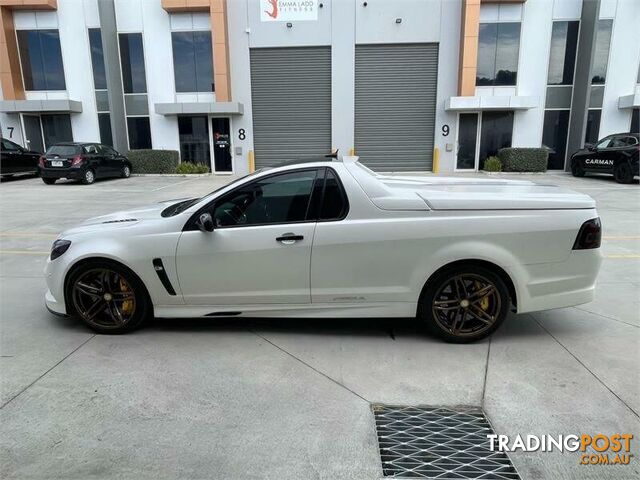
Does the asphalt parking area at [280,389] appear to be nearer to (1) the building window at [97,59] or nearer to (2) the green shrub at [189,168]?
(2) the green shrub at [189,168]

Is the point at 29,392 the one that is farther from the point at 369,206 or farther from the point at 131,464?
the point at 369,206

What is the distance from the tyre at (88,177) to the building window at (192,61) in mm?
6125

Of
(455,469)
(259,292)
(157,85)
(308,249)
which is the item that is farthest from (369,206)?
(157,85)

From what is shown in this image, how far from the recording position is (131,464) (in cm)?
259

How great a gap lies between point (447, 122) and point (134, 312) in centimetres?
1908

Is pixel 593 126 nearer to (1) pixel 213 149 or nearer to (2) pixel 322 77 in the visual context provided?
(2) pixel 322 77

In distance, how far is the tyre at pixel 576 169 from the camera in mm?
18219

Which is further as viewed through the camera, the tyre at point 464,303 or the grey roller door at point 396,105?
the grey roller door at point 396,105

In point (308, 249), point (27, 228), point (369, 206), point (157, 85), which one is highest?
point (157, 85)

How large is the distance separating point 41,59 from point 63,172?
8692 mm

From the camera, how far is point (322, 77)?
20953 millimetres

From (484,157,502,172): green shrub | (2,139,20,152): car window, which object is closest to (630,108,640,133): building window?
(484,157,502,172): green shrub

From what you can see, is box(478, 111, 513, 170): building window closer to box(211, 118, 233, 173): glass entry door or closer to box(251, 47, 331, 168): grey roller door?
box(251, 47, 331, 168): grey roller door

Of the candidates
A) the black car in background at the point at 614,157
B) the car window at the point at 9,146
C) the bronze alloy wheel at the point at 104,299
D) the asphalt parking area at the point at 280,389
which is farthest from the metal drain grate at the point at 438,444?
the car window at the point at 9,146
